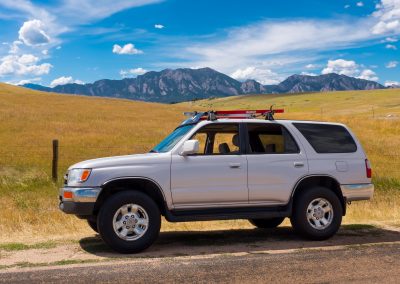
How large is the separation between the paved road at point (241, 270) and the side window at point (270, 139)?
74.5 inches

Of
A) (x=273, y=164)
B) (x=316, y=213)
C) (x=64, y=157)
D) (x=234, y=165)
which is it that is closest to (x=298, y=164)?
(x=273, y=164)

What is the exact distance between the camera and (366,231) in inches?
346

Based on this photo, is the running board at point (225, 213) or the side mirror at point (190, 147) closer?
the side mirror at point (190, 147)

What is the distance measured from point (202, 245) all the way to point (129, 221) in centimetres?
125

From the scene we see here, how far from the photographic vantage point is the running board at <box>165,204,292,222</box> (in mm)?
7277

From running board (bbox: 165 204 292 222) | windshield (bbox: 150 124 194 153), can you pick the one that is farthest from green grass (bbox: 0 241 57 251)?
windshield (bbox: 150 124 194 153)

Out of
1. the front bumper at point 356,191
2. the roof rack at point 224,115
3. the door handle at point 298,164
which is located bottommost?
the front bumper at point 356,191

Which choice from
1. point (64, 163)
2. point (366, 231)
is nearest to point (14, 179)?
point (64, 163)

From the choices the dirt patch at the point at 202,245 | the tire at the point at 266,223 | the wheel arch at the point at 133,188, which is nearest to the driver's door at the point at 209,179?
the wheel arch at the point at 133,188

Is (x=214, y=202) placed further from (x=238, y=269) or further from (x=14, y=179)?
(x=14, y=179)

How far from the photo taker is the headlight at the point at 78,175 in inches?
276

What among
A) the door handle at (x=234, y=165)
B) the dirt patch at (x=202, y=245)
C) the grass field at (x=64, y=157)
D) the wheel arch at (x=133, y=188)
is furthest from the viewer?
the grass field at (x=64, y=157)

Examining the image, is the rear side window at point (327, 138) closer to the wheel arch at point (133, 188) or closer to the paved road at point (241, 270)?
the paved road at point (241, 270)

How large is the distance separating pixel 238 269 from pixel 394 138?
30688mm
